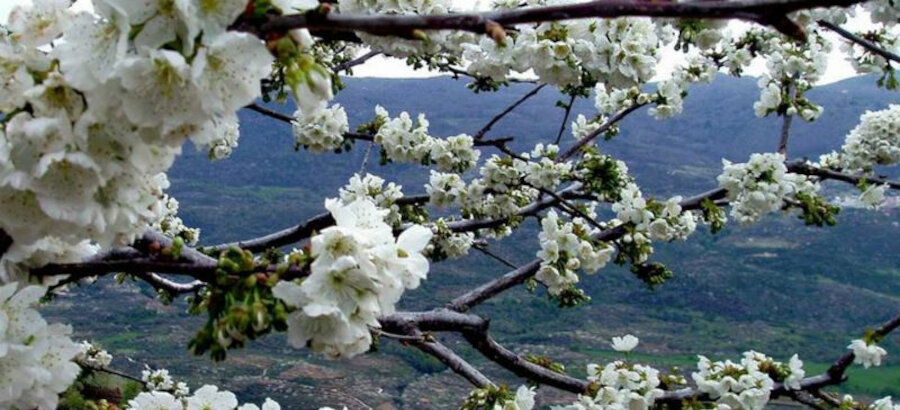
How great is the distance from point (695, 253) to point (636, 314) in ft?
71.6

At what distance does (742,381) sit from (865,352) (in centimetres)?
94

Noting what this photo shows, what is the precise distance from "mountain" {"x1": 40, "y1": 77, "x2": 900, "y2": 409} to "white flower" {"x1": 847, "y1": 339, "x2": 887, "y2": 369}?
862cm

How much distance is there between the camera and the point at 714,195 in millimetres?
5082

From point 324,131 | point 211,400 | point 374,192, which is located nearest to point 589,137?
point 374,192

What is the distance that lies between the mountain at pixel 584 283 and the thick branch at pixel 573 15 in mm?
11262

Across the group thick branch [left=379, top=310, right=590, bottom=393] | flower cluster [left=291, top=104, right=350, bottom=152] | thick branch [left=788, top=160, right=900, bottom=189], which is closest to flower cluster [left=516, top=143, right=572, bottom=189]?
flower cluster [left=291, top=104, right=350, bottom=152]

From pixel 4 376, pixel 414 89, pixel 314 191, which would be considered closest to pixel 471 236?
pixel 4 376

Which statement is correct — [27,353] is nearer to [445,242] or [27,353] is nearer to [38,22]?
[38,22]

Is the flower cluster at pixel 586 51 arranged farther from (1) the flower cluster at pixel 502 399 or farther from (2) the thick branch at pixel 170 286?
(2) the thick branch at pixel 170 286

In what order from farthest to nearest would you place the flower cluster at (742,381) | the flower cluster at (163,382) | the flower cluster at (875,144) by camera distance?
the flower cluster at (163,382), the flower cluster at (875,144), the flower cluster at (742,381)

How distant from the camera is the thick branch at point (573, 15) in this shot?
115cm

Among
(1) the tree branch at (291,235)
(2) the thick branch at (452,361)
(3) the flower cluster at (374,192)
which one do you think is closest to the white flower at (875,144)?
(3) the flower cluster at (374,192)

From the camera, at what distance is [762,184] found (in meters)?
4.78

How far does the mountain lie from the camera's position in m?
32.6
